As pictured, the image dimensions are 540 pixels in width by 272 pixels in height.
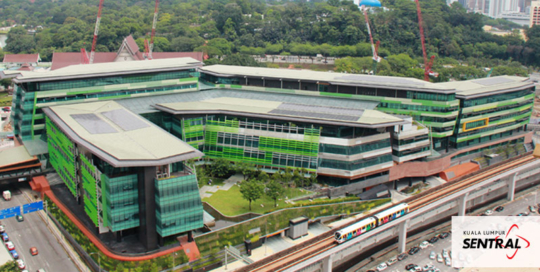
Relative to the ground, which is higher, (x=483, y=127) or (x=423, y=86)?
(x=423, y=86)

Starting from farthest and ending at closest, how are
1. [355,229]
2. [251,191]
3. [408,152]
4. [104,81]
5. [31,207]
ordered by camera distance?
[104,81]
[408,152]
[251,191]
[31,207]
[355,229]

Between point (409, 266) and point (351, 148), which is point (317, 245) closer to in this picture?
point (409, 266)

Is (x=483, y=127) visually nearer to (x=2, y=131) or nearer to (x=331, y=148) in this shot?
(x=331, y=148)

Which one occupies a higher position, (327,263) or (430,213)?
(430,213)

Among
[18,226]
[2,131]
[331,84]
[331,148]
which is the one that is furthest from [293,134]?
[2,131]

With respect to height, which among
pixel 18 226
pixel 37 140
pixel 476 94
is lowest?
pixel 18 226

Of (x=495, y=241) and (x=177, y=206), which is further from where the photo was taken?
(x=495, y=241)

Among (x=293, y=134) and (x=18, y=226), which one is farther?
(x=293, y=134)

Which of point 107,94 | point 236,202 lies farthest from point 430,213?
point 107,94
